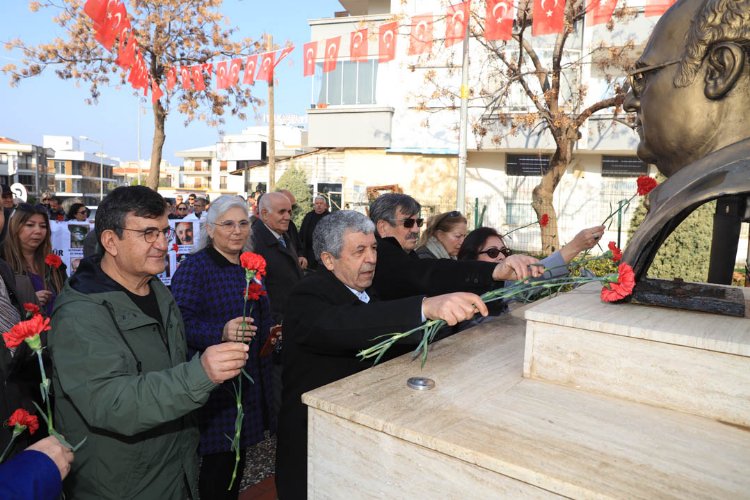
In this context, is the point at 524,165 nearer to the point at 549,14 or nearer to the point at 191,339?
the point at 549,14

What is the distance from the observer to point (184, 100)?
14.4 metres

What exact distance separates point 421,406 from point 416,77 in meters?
16.0

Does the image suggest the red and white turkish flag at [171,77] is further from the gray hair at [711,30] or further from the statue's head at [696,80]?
the gray hair at [711,30]

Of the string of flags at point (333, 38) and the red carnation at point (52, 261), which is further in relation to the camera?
the string of flags at point (333, 38)

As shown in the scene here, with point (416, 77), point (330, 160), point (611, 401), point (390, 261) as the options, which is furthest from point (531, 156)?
point (611, 401)

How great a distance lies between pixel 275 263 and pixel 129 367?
262cm

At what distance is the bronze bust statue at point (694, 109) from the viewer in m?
2.05

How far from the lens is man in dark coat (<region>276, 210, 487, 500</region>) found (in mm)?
1929

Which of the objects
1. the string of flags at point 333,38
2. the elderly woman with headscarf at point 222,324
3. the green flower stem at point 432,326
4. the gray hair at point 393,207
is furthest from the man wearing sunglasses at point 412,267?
the string of flags at point 333,38

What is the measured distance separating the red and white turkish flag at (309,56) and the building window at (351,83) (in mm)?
6435

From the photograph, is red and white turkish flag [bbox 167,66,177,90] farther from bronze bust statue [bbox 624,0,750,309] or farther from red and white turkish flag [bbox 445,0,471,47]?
bronze bust statue [bbox 624,0,750,309]

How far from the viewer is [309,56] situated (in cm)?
1114

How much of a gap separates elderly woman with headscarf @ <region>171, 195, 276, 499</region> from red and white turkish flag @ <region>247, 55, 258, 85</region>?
8.73m

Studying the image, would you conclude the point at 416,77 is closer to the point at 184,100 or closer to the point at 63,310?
the point at 184,100
